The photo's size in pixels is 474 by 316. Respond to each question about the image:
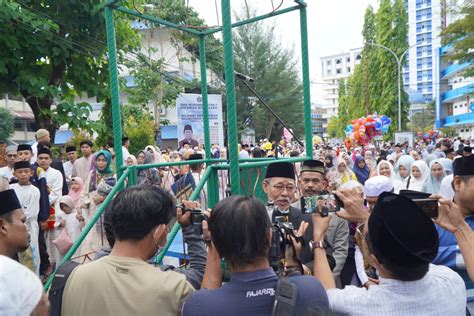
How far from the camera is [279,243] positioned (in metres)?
1.99

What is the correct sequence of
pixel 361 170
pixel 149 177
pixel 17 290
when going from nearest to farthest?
pixel 17 290, pixel 149 177, pixel 361 170

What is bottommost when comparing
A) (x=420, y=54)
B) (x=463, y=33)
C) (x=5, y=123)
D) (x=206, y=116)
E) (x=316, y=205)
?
(x=316, y=205)

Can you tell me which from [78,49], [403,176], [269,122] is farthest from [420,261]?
[269,122]

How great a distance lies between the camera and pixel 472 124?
2023 inches

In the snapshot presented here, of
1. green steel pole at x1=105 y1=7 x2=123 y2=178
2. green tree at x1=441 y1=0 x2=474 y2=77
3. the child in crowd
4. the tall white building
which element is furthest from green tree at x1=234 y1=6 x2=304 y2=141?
the tall white building

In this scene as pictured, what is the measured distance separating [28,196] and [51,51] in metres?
3.11

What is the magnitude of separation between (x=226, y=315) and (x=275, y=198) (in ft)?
→ 6.01

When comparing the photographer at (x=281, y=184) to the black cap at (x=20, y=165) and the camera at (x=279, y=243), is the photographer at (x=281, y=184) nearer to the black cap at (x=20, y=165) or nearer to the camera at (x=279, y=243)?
the camera at (x=279, y=243)

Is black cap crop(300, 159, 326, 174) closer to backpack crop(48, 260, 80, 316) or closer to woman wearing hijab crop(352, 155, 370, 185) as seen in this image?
backpack crop(48, 260, 80, 316)

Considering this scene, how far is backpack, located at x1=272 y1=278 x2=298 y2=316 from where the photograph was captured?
1598 millimetres

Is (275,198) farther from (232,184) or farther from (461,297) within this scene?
(461,297)

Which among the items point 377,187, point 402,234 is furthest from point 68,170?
point 402,234

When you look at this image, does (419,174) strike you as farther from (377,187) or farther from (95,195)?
(95,195)

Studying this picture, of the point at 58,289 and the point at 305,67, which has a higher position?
the point at 305,67
